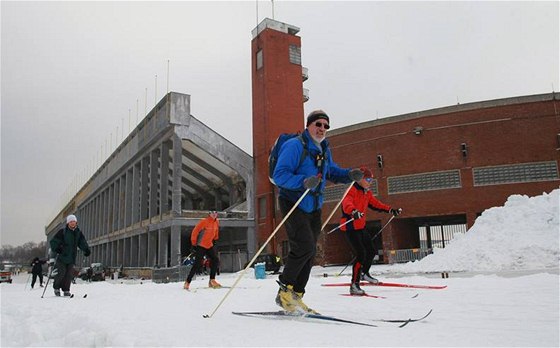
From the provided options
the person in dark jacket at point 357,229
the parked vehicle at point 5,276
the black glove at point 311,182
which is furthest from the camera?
the parked vehicle at point 5,276

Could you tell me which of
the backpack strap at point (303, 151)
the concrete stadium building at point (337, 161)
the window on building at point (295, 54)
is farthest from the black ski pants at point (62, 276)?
the window on building at point (295, 54)

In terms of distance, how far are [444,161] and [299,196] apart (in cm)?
2436

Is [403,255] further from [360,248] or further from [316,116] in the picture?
[316,116]

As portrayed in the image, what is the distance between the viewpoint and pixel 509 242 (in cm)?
1304

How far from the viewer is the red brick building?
2516cm

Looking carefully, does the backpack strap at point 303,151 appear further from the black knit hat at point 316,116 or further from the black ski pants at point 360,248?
the black ski pants at point 360,248

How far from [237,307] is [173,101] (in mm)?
27961

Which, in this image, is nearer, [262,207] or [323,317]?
[323,317]

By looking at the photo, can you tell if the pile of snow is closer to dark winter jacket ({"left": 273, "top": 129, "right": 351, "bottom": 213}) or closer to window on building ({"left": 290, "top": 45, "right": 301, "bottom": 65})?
dark winter jacket ({"left": 273, "top": 129, "right": 351, "bottom": 213})

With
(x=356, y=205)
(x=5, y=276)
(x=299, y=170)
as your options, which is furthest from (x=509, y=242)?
(x=5, y=276)

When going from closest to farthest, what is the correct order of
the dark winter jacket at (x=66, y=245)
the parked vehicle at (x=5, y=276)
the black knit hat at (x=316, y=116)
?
the black knit hat at (x=316, y=116) → the dark winter jacket at (x=66, y=245) → the parked vehicle at (x=5, y=276)

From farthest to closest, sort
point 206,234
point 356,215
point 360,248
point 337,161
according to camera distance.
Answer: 1. point 337,161
2. point 206,234
3. point 360,248
4. point 356,215

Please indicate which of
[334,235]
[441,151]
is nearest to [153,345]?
[441,151]

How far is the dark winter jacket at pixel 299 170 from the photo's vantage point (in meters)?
4.31
